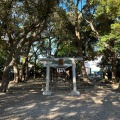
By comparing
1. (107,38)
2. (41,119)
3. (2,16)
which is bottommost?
(41,119)

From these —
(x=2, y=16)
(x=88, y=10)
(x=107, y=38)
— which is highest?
(x=88, y=10)

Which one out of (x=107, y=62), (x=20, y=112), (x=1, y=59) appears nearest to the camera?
(x=20, y=112)

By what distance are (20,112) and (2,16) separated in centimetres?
738

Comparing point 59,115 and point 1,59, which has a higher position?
point 1,59

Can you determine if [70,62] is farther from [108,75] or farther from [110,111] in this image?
[108,75]

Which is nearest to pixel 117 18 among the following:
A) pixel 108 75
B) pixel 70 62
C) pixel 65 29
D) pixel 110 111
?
pixel 70 62

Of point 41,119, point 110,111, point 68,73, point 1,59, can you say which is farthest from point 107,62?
point 41,119

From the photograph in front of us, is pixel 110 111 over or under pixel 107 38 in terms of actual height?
under

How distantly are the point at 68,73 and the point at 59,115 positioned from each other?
2270 cm

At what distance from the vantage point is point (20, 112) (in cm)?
750

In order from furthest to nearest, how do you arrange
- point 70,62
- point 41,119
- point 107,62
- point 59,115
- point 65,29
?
point 107,62, point 65,29, point 70,62, point 59,115, point 41,119

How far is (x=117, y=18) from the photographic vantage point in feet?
48.7

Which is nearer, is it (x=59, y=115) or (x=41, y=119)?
(x=41, y=119)

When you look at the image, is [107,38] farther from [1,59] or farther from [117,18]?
[1,59]
